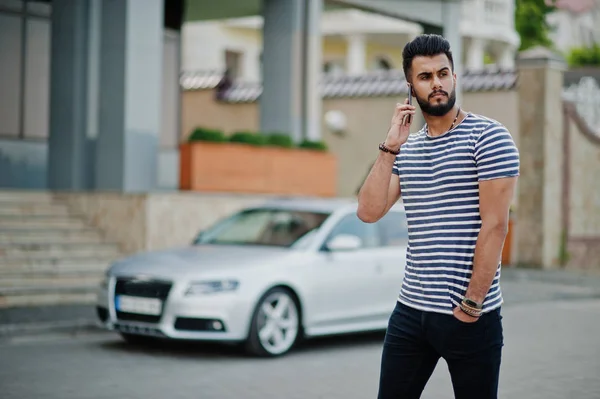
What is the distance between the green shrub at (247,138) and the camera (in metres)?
17.8

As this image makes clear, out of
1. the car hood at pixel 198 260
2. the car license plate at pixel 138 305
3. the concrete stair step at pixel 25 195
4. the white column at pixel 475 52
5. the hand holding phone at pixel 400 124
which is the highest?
the white column at pixel 475 52

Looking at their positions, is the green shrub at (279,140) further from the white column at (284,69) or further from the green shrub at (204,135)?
the green shrub at (204,135)

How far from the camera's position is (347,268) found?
35.3 ft

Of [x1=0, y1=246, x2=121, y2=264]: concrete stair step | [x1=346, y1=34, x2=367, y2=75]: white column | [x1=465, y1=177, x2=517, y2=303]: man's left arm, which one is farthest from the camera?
[x1=346, y1=34, x2=367, y2=75]: white column

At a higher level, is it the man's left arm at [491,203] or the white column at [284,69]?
the white column at [284,69]

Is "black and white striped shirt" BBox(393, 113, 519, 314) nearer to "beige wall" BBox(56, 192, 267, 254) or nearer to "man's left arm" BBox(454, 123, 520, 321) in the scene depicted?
"man's left arm" BBox(454, 123, 520, 321)

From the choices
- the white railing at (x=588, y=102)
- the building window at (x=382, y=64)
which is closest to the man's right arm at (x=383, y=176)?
the white railing at (x=588, y=102)

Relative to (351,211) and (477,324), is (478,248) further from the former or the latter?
(351,211)

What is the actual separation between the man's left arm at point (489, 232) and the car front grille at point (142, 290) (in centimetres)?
614

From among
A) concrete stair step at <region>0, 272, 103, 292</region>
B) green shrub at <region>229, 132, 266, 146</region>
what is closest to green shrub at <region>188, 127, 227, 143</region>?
green shrub at <region>229, 132, 266, 146</region>

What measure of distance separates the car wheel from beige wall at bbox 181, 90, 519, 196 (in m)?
15.4

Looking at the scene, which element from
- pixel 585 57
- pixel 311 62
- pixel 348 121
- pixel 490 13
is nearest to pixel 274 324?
pixel 311 62

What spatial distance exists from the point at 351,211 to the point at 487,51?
3898cm

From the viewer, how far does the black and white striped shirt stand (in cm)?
389
